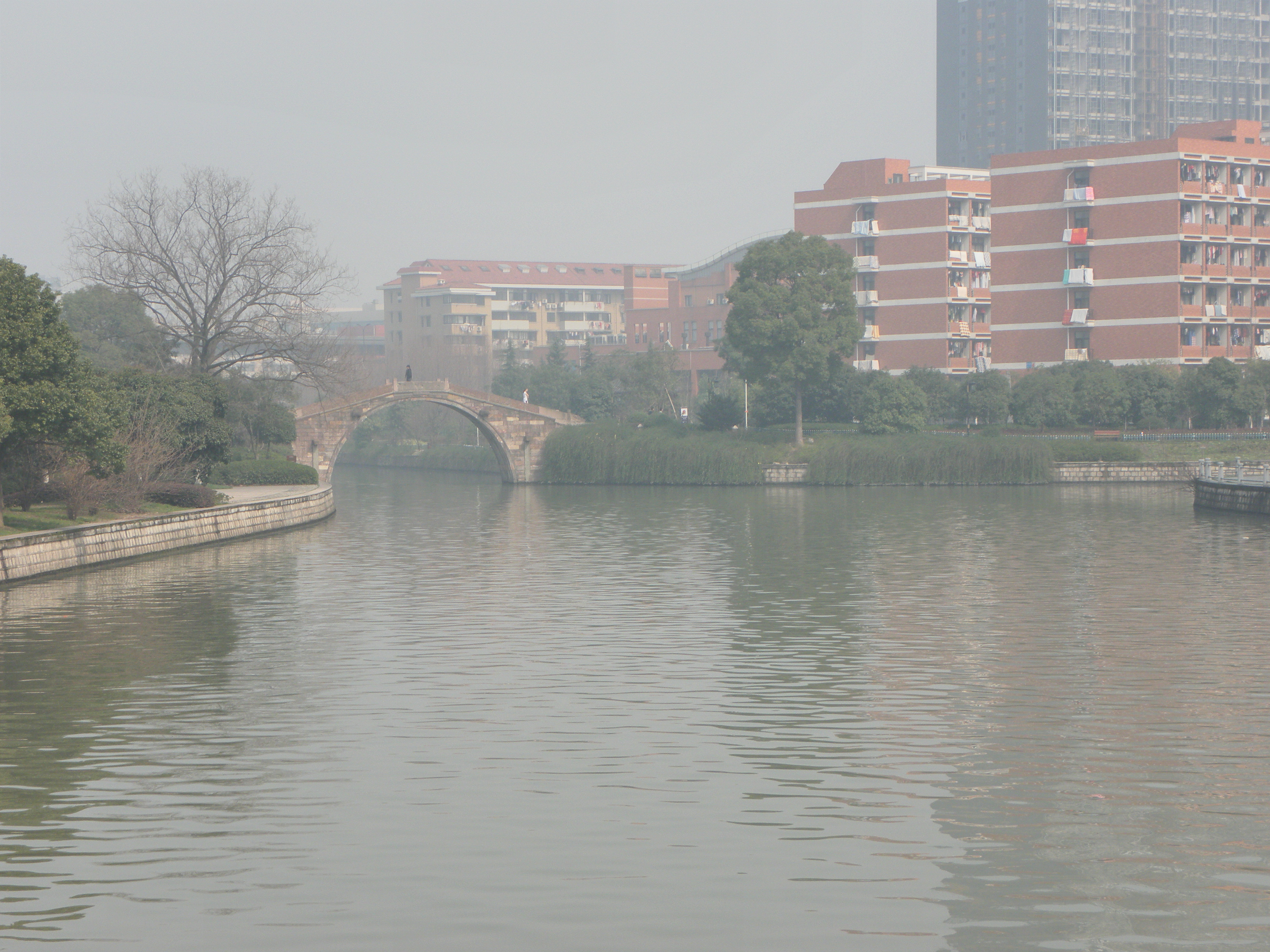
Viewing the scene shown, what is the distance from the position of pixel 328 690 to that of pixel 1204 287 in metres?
84.4

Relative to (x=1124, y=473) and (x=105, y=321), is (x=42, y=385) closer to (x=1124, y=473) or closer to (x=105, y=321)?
(x=105, y=321)

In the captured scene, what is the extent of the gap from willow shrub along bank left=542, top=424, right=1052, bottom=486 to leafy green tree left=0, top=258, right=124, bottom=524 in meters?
46.8

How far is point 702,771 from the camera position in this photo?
1370 centimetres

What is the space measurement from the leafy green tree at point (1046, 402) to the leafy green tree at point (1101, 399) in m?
0.44

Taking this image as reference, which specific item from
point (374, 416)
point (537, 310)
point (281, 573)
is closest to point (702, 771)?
point (281, 573)

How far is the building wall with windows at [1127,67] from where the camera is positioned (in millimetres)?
181875

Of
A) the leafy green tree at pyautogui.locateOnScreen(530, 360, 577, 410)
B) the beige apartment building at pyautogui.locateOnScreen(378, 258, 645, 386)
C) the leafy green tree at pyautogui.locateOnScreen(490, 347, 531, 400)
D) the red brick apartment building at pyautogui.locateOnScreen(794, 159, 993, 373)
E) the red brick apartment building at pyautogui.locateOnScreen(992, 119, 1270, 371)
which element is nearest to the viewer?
the red brick apartment building at pyautogui.locateOnScreen(992, 119, 1270, 371)

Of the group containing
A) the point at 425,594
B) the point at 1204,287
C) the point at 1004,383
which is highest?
the point at 1204,287

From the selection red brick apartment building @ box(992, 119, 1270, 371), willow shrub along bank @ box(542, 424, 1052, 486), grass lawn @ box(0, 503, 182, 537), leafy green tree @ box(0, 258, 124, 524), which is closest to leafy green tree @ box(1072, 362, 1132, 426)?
willow shrub along bank @ box(542, 424, 1052, 486)

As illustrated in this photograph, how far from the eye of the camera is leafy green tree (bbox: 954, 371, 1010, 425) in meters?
85.8

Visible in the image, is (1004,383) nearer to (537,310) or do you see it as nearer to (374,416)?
(374,416)

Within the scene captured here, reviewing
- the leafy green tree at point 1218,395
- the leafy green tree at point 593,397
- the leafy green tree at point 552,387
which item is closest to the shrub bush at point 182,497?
the leafy green tree at point 1218,395

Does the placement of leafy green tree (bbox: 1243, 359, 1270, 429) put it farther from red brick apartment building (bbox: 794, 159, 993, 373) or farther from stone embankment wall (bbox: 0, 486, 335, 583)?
stone embankment wall (bbox: 0, 486, 335, 583)

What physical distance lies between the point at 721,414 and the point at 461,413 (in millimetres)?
16551
